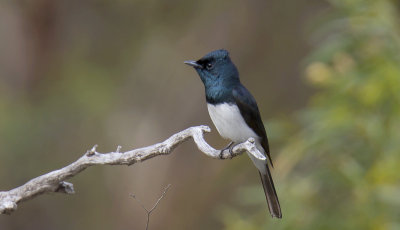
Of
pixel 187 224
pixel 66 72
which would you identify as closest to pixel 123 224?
pixel 187 224

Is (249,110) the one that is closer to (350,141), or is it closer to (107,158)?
(350,141)

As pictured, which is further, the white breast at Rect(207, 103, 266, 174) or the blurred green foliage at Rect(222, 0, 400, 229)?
the blurred green foliage at Rect(222, 0, 400, 229)

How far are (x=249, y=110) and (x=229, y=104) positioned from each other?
13 cm

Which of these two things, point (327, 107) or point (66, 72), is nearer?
point (327, 107)

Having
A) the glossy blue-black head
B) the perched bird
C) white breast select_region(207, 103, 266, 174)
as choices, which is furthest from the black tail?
the glossy blue-black head

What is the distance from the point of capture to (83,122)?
8.99 meters

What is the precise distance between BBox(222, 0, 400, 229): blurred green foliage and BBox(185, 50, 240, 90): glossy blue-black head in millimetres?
777

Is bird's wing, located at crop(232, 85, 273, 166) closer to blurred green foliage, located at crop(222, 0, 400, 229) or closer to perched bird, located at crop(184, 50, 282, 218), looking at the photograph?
perched bird, located at crop(184, 50, 282, 218)

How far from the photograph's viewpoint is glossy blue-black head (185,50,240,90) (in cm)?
464

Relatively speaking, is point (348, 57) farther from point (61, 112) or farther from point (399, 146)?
point (61, 112)

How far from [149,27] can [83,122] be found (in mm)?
1409

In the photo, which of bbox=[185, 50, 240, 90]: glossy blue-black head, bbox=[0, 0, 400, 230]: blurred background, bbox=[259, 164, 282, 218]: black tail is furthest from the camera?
bbox=[0, 0, 400, 230]: blurred background

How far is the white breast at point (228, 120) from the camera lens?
4520 mm

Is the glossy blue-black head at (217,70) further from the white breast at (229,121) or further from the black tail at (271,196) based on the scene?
the black tail at (271,196)
